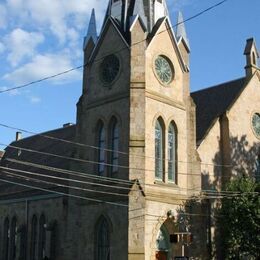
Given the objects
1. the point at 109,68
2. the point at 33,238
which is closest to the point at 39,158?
the point at 33,238

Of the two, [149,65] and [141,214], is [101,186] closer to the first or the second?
[141,214]

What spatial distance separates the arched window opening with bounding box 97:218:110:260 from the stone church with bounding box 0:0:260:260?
0.06 metres

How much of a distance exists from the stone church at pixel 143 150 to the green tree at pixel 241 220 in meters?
1.50

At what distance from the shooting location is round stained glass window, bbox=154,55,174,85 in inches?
1244

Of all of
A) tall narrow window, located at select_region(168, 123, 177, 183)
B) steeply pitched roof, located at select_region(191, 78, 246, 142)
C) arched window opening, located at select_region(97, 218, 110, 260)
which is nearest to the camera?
arched window opening, located at select_region(97, 218, 110, 260)

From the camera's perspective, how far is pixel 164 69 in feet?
105

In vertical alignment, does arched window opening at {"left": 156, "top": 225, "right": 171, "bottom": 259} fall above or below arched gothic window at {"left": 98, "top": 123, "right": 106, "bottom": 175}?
below

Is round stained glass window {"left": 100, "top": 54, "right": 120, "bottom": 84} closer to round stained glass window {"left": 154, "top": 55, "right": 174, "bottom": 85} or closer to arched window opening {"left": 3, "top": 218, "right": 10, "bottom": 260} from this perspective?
round stained glass window {"left": 154, "top": 55, "right": 174, "bottom": 85}

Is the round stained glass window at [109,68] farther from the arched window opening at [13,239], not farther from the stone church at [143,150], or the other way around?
the arched window opening at [13,239]

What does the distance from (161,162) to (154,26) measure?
320 inches

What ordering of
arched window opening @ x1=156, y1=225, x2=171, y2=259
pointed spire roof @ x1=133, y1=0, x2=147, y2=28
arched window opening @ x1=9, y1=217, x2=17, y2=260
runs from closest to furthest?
arched window opening @ x1=156, y1=225, x2=171, y2=259 → pointed spire roof @ x1=133, y1=0, x2=147, y2=28 → arched window opening @ x1=9, y1=217, x2=17, y2=260

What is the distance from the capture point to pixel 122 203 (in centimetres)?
2850

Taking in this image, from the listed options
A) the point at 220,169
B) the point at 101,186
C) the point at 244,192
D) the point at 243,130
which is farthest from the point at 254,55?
the point at 101,186

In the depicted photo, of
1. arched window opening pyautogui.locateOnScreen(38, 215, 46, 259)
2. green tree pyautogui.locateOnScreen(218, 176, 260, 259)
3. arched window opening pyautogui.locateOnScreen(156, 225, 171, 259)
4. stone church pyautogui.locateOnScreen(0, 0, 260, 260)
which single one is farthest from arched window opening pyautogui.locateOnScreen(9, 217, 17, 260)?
green tree pyautogui.locateOnScreen(218, 176, 260, 259)
